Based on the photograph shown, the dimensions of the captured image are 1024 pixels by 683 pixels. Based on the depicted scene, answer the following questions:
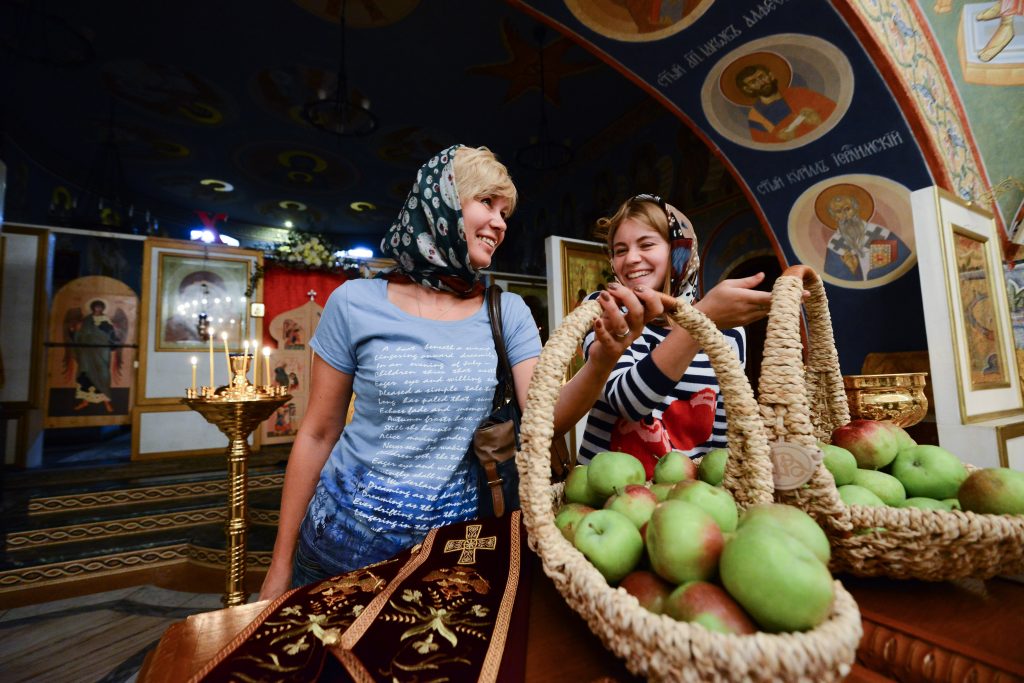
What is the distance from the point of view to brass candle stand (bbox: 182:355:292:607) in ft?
8.50

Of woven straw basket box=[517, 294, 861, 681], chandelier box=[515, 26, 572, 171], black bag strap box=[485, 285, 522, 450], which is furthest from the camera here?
chandelier box=[515, 26, 572, 171]

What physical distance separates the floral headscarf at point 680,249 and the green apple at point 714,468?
0.77 metres

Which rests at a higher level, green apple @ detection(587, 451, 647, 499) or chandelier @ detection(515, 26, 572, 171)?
chandelier @ detection(515, 26, 572, 171)

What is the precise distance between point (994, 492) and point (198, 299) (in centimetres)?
854

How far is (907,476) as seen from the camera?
86cm

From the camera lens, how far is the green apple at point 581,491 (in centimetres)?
88

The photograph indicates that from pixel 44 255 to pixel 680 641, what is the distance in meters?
9.31

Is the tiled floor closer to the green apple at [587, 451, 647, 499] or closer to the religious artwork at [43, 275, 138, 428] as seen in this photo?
the green apple at [587, 451, 647, 499]

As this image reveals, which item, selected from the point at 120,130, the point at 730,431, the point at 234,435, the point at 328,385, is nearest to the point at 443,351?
the point at 328,385

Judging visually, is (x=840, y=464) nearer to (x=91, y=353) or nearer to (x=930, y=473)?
(x=930, y=473)

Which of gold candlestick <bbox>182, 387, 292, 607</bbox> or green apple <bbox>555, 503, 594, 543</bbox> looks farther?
gold candlestick <bbox>182, 387, 292, 607</bbox>

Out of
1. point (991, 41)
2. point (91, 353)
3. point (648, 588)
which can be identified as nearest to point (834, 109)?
point (991, 41)

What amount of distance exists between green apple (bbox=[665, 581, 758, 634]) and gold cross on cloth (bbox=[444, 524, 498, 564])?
492 millimetres

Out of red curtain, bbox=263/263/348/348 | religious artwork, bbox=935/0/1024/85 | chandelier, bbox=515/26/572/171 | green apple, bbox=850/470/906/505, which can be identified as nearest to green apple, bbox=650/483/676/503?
green apple, bbox=850/470/906/505
